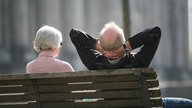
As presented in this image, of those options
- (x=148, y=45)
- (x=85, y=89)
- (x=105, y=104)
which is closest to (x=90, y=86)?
(x=85, y=89)

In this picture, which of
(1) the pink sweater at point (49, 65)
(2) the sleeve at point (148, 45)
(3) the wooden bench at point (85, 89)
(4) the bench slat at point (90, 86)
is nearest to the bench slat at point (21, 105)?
(3) the wooden bench at point (85, 89)

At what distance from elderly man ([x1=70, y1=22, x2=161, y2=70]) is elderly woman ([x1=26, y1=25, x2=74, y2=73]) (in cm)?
27

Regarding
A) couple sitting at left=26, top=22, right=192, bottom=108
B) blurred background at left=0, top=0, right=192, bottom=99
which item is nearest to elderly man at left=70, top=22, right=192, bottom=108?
couple sitting at left=26, top=22, right=192, bottom=108

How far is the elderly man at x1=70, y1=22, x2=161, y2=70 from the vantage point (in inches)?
169

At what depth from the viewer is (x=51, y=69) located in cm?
475

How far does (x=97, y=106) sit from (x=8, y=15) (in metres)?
6.72

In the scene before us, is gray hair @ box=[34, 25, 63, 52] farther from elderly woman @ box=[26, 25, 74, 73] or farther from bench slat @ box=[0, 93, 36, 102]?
bench slat @ box=[0, 93, 36, 102]

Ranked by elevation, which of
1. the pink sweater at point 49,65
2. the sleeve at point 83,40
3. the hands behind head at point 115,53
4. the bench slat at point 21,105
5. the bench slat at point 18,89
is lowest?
the bench slat at point 21,105

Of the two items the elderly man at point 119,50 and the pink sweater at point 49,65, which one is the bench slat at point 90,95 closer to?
the elderly man at point 119,50

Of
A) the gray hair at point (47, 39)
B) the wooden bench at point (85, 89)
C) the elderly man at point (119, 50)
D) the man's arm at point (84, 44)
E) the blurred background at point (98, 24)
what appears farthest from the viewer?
the blurred background at point (98, 24)

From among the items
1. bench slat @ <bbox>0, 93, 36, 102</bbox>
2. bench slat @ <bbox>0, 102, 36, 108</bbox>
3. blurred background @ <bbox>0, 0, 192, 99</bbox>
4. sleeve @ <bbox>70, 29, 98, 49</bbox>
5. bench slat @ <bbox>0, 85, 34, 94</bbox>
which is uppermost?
sleeve @ <bbox>70, 29, 98, 49</bbox>

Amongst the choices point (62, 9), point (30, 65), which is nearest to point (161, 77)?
point (62, 9)

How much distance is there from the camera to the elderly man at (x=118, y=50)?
169 inches

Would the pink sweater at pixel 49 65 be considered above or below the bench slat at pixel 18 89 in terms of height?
above
